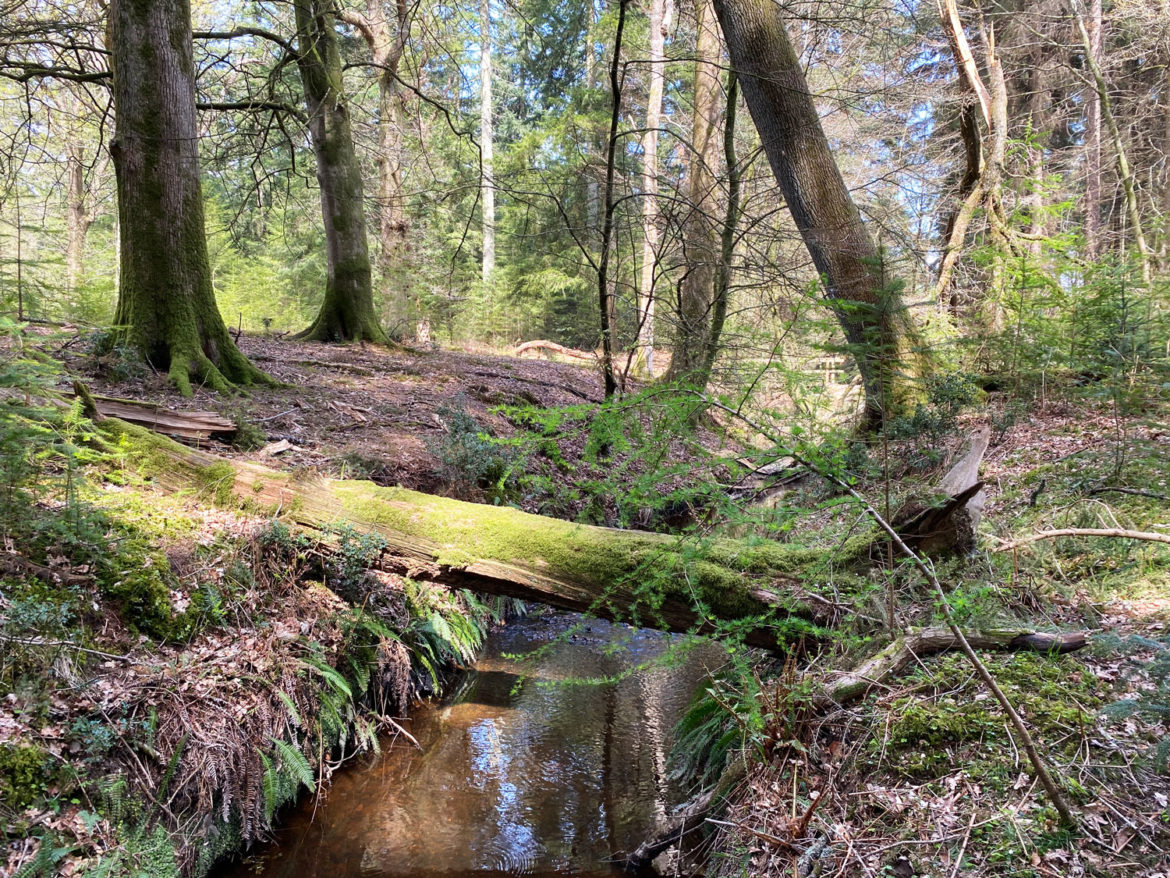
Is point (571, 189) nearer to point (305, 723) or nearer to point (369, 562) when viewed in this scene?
point (369, 562)

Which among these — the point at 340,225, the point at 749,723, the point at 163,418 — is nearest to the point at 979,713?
the point at 749,723

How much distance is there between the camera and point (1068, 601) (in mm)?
3211

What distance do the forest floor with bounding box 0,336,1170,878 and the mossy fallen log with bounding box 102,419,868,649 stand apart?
0.75ft

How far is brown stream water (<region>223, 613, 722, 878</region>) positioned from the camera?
325 centimetres

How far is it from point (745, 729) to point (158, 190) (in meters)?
6.57

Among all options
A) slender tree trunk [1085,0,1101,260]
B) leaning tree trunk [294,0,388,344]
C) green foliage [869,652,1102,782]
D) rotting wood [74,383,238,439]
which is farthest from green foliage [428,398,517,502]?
slender tree trunk [1085,0,1101,260]

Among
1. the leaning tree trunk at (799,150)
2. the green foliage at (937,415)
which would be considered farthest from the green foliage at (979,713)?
the leaning tree trunk at (799,150)

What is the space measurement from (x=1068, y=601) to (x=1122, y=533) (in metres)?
1.25

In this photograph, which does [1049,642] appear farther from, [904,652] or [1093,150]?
[1093,150]

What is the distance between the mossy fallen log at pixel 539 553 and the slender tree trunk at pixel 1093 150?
10.7 meters

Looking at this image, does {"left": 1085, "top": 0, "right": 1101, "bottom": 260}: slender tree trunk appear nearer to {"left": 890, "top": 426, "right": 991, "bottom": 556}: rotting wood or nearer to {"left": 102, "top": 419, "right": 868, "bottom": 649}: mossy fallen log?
{"left": 890, "top": 426, "right": 991, "bottom": 556}: rotting wood

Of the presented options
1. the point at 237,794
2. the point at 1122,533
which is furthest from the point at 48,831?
the point at 1122,533

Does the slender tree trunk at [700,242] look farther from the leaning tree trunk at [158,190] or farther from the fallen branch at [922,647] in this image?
→ the leaning tree trunk at [158,190]

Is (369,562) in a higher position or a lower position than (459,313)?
lower
